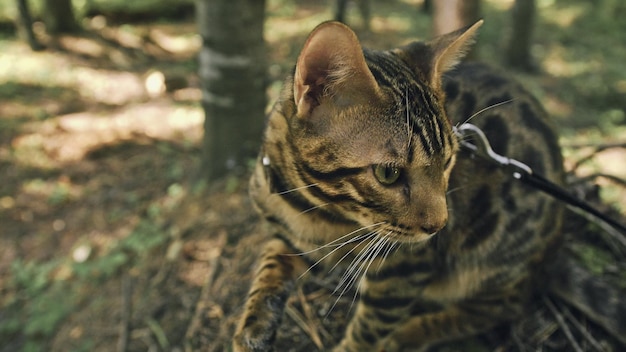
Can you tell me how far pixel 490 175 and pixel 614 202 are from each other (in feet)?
5.58

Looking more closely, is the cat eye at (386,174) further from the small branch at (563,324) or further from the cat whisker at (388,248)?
the small branch at (563,324)

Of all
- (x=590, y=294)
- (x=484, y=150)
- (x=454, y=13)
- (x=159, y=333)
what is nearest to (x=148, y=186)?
(x=159, y=333)

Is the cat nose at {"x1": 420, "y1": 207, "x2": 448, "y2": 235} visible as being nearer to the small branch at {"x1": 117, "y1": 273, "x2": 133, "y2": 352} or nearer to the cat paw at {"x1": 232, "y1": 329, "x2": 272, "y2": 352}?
the cat paw at {"x1": 232, "y1": 329, "x2": 272, "y2": 352}

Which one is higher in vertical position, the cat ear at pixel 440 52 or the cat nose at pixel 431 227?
the cat ear at pixel 440 52

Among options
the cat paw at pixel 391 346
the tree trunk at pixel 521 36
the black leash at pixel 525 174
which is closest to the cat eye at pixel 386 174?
the black leash at pixel 525 174

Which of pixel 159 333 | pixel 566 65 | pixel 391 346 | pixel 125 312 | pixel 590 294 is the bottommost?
pixel 125 312

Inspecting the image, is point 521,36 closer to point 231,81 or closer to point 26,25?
point 231,81

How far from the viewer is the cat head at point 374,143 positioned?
5.16 ft

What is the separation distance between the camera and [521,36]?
339 inches

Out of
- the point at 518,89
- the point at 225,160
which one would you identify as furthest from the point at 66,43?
the point at 518,89

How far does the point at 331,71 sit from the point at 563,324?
5.77ft

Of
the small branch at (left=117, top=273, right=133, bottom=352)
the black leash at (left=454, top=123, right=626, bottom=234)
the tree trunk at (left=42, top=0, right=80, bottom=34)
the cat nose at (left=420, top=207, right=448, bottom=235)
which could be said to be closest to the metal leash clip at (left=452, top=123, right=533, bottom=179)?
the black leash at (left=454, top=123, right=626, bottom=234)

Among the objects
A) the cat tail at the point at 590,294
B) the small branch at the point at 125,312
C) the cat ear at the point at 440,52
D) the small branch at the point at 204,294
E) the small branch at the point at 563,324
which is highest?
the cat ear at the point at 440,52

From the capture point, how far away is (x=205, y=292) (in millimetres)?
2826
